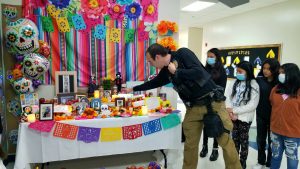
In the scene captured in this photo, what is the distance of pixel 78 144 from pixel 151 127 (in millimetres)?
768

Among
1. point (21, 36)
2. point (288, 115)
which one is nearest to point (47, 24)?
point (21, 36)

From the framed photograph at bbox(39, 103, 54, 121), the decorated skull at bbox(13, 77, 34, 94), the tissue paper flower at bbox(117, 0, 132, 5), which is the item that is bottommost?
the framed photograph at bbox(39, 103, 54, 121)

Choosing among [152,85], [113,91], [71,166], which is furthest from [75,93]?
[152,85]

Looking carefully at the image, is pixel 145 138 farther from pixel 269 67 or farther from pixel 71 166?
pixel 269 67

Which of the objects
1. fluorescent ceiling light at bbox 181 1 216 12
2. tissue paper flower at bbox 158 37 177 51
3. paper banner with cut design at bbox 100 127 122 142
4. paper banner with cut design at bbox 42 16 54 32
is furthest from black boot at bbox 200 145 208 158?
fluorescent ceiling light at bbox 181 1 216 12

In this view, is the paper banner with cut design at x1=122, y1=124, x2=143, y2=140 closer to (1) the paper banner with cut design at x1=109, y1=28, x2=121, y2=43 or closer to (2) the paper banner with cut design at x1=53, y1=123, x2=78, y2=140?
(2) the paper banner with cut design at x1=53, y1=123, x2=78, y2=140

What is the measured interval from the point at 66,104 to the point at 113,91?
0.57m

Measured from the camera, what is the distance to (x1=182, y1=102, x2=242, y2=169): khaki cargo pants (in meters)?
1.92

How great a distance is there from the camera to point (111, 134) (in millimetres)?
2338

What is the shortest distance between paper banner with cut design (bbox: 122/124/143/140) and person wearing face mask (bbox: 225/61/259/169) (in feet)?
3.18

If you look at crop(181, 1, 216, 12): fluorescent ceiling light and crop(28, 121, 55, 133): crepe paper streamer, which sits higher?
crop(181, 1, 216, 12): fluorescent ceiling light

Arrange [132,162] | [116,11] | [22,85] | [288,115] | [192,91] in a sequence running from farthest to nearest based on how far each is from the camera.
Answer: [116,11] < [132,162] < [22,85] < [288,115] < [192,91]

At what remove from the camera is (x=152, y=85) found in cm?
226

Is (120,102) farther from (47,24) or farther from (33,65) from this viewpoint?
(47,24)
